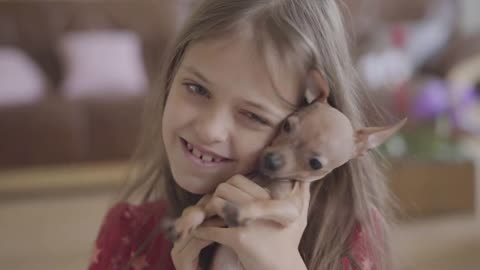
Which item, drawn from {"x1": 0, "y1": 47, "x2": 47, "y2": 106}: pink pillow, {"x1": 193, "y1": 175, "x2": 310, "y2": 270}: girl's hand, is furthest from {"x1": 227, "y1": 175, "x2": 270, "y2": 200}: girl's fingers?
{"x1": 0, "y1": 47, "x2": 47, "y2": 106}: pink pillow

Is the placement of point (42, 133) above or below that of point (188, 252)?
below

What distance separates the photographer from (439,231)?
2.53 m

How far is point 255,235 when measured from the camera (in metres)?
0.71

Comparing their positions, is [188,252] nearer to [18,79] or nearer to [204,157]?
[204,157]

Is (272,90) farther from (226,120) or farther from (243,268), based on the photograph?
(243,268)

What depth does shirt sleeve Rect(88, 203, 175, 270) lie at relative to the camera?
0.98 m

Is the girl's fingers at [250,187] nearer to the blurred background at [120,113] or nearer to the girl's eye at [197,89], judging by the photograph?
the girl's eye at [197,89]

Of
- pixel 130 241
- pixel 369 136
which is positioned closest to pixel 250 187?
pixel 369 136

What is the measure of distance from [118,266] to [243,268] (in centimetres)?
30

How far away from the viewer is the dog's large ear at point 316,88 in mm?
725

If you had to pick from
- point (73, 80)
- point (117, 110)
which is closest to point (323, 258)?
point (117, 110)

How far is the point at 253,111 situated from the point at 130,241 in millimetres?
379

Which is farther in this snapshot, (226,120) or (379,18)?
(379,18)

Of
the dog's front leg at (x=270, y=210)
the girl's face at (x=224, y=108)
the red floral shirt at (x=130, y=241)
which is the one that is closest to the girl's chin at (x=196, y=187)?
the girl's face at (x=224, y=108)
